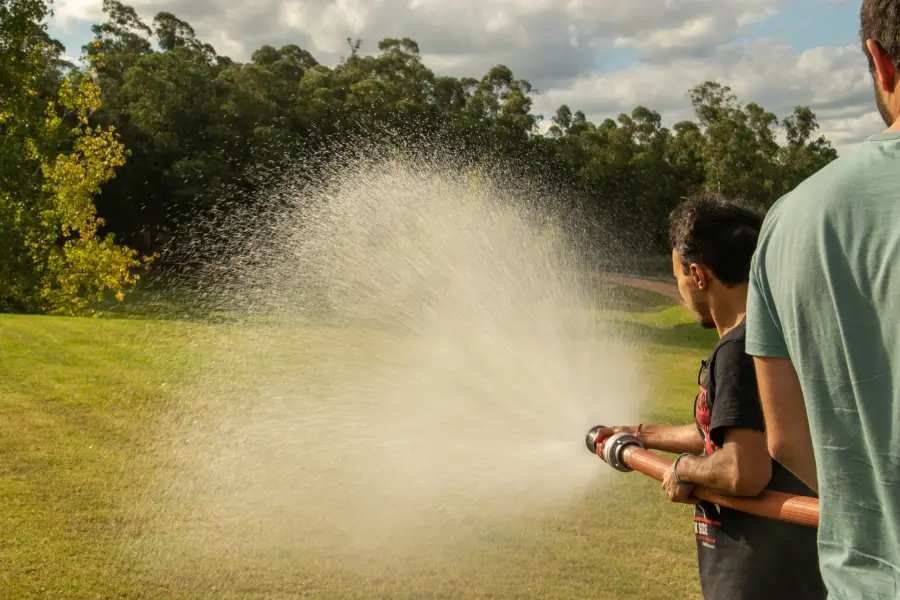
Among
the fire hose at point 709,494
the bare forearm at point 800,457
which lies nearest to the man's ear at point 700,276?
the fire hose at point 709,494

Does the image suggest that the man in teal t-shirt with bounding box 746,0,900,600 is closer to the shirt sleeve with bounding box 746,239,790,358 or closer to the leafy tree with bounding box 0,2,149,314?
the shirt sleeve with bounding box 746,239,790,358

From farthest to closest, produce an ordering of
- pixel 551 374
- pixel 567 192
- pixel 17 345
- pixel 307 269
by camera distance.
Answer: pixel 567 192 < pixel 307 269 < pixel 17 345 < pixel 551 374

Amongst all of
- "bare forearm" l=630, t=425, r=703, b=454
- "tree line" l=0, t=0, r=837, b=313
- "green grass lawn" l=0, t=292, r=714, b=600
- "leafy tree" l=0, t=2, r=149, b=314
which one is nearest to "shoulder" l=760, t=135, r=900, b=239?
"bare forearm" l=630, t=425, r=703, b=454

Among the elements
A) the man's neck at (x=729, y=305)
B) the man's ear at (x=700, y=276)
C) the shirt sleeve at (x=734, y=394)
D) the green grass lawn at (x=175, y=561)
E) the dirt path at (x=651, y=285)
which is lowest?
the dirt path at (x=651, y=285)

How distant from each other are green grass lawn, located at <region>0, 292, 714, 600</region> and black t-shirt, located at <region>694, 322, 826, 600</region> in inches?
94.9

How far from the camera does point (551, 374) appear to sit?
208 inches

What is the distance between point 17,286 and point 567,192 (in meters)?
25.6

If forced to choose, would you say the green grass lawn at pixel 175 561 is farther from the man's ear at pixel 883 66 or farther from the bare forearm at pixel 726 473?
the man's ear at pixel 883 66

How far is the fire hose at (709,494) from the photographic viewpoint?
205 cm

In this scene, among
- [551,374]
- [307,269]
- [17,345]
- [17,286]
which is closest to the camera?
[551,374]

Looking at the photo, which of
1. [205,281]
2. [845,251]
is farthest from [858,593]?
[205,281]

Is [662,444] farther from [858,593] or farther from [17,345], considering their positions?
[17,345]

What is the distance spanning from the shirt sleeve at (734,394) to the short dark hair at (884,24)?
1.10 metres

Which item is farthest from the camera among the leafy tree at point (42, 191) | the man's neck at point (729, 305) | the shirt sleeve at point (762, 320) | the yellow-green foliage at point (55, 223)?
the yellow-green foliage at point (55, 223)
